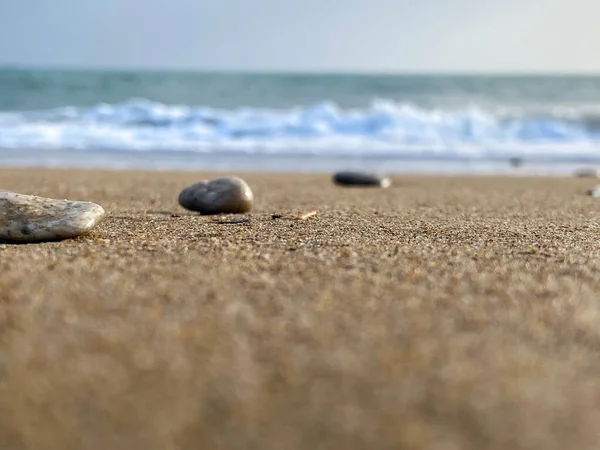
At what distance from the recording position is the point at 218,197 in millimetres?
3879

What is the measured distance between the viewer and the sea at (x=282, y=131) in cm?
1056

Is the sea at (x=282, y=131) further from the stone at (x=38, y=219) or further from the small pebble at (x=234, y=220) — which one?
the stone at (x=38, y=219)

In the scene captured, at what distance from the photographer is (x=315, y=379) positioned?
1.38m

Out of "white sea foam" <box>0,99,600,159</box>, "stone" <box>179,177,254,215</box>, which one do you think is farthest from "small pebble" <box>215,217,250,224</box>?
"white sea foam" <box>0,99,600,159</box>

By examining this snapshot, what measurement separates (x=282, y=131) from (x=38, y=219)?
12616 millimetres

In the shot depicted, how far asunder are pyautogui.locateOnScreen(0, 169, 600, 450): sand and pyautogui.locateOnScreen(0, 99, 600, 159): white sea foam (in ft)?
31.6

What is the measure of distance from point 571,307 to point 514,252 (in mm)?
815

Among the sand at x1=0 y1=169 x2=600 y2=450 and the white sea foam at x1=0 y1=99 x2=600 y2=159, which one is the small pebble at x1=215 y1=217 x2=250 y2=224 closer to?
the sand at x1=0 y1=169 x2=600 y2=450

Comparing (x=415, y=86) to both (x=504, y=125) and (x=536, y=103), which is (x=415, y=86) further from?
(x=504, y=125)

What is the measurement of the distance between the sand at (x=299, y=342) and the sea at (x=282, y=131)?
7.01 metres

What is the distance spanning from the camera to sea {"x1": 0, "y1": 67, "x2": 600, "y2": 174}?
1056cm

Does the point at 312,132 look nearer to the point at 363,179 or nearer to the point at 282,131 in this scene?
the point at 282,131

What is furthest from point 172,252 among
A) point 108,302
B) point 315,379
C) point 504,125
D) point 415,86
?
point 415,86

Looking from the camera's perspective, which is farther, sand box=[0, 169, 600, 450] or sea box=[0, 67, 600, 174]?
sea box=[0, 67, 600, 174]
